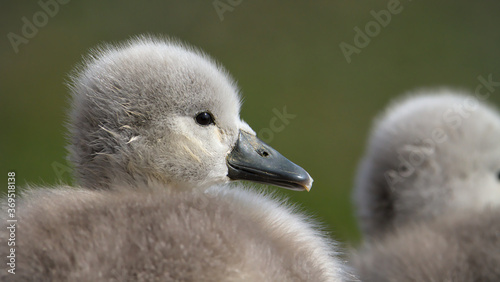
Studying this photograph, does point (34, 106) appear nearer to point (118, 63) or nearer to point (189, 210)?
point (118, 63)

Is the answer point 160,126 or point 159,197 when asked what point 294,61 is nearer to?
point 160,126

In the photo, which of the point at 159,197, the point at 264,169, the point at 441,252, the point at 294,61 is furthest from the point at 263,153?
the point at 294,61

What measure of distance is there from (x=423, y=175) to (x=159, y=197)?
924mm

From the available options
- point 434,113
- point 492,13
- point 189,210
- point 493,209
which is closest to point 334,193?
point 434,113

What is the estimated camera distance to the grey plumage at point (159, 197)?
31.4 inches

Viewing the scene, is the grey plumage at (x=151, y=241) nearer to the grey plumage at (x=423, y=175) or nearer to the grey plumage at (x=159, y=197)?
the grey plumage at (x=159, y=197)

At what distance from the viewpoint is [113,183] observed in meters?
1.01

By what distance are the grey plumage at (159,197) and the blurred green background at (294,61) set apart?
5.52ft

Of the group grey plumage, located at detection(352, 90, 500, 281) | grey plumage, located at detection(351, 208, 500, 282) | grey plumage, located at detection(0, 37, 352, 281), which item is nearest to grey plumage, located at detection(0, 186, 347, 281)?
grey plumage, located at detection(0, 37, 352, 281)

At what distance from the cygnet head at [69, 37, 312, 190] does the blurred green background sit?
164 cm

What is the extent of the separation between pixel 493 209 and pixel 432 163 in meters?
0.26

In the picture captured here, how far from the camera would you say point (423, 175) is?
65.0 inches

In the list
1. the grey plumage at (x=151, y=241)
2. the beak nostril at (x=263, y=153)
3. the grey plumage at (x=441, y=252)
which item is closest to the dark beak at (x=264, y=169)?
the beak nostril at (x=263, y=153)

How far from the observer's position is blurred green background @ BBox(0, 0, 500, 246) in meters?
3.20
